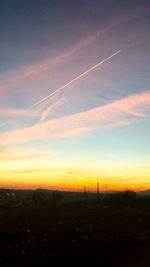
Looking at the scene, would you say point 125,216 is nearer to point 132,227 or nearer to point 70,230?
point 132,227

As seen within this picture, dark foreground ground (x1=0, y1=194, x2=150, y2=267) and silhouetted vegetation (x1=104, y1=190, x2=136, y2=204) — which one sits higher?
silhouetted vegetation (x1=104, y1=190, x2=136, y2=204)

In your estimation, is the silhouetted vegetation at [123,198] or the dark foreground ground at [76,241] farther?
the silhouetted vegetation at [123,198]

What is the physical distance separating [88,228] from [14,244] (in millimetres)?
6140

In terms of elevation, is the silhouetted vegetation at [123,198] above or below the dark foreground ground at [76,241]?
above

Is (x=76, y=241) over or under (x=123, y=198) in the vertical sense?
under

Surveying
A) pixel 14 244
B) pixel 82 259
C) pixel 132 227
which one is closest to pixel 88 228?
pixel 132 227

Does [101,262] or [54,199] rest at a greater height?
[54,199]

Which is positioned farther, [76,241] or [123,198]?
[123,198]

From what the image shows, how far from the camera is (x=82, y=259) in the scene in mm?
16234

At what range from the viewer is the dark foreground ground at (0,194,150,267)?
1608 cm

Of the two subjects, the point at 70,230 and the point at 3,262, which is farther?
the point at 70,230

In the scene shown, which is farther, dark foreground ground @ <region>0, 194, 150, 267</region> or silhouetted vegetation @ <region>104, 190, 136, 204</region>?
silhouetted vegetation @ <region>104, 190, 136, 204</region>

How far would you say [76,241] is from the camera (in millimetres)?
20000

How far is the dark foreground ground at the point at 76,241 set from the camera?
633 inches
